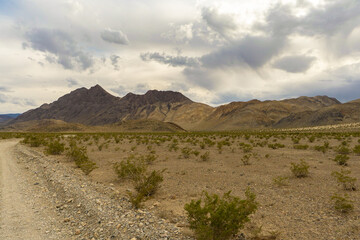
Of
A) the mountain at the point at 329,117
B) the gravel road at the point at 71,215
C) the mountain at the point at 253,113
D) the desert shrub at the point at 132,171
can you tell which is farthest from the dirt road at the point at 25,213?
the mountain at the point at 253,113

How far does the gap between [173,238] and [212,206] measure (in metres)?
1.24

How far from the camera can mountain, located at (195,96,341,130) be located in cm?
13900

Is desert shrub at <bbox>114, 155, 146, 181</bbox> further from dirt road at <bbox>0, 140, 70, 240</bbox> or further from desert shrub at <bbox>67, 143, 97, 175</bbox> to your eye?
dirt road at <bbox>0, 140, 70, 240</bbox>

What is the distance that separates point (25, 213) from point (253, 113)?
151 m

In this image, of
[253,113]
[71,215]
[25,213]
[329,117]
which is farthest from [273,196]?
[253,113]

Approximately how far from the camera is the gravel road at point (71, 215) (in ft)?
18.7

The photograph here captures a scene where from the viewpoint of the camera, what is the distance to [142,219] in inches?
251

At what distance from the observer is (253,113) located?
14788 centimetres

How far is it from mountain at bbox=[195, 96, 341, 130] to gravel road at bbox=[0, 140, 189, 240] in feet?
430

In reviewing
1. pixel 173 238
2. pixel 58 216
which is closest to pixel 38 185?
pixel 58 216

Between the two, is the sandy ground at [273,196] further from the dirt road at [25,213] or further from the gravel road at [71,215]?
the dirt road at [25,213]

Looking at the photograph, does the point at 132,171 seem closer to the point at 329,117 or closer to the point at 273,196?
the point at 273,196

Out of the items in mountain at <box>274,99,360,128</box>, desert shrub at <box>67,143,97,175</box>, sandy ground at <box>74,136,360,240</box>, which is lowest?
sandy ground at <box>74,136,360,240</box>

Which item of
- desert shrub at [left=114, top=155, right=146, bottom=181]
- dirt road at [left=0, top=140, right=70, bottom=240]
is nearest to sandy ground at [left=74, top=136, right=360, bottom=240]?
desert shrub at [left=114, top=155, right=146, bottom=181]
